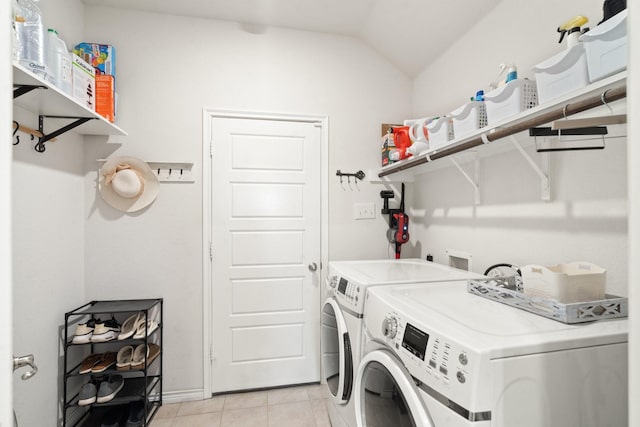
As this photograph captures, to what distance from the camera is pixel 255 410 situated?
1.99 meters

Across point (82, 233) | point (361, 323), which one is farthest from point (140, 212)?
point (361, 323)

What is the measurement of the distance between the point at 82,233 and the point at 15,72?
48.4 inches

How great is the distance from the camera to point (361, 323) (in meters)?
1.28

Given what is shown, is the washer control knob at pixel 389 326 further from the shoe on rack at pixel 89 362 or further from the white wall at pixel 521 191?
the shoe on rack at pixel 89 362

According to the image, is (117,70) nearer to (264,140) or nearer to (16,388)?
(264,140)

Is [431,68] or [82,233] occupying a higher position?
[431,68]

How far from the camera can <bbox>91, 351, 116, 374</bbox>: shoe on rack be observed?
1.76m

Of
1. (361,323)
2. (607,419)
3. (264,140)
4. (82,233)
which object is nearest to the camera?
(607,419)

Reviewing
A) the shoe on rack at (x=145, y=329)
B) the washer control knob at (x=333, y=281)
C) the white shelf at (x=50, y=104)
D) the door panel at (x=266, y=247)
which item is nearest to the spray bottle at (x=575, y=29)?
the washer control knob at (x=333, y=281)

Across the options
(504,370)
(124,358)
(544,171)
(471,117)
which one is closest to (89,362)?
(124,358)

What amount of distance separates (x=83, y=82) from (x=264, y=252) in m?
1.48

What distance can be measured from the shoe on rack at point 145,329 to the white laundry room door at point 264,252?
40 centimetres

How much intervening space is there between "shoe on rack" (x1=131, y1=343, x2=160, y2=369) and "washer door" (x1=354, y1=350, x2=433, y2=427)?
1.36m

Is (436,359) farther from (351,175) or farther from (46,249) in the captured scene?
(46,249)
